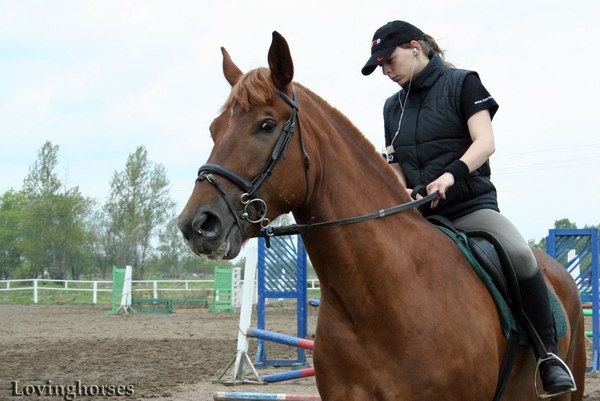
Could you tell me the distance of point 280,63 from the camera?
346 cm

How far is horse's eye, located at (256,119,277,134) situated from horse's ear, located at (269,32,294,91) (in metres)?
0.23

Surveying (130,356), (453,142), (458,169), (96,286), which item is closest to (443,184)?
(458,169)

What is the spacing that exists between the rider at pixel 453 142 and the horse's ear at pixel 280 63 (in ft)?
3.35

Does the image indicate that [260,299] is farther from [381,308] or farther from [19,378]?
[381,308]

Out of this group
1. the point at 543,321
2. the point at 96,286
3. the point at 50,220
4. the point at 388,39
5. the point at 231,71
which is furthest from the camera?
the point at 50,220

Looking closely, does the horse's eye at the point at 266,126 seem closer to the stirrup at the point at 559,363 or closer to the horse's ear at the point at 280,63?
the horse's ear at the point at 280,63

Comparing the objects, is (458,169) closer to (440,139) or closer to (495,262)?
(440,139)

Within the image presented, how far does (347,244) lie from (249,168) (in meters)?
0.69

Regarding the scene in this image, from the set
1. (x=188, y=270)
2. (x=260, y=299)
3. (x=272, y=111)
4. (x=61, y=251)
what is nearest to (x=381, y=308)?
(x=272, y=111)

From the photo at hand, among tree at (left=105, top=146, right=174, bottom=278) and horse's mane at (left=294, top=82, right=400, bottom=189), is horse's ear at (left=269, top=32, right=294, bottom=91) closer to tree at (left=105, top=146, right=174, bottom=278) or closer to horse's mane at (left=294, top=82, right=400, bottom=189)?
horse's mane at (left=294, top=82, right=400, bottom=189)

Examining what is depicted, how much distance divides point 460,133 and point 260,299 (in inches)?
288

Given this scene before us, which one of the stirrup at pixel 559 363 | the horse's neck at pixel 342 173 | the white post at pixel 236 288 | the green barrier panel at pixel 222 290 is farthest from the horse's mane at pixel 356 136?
the white post at pixel 236 288

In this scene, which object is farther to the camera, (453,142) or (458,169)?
(453,142)

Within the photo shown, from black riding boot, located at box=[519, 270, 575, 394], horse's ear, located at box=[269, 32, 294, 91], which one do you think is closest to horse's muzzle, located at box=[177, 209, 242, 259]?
horse's ear, located at box=[269, 32, 294, 91]
